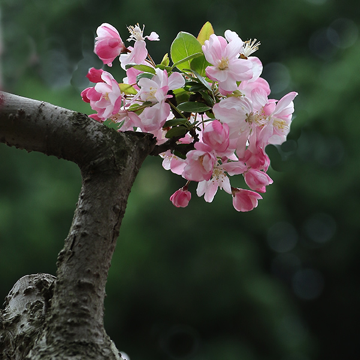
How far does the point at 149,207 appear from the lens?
2.77 meters

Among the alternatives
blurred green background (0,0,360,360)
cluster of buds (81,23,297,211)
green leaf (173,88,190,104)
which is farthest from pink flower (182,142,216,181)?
blurred green background (0,0,360,360)

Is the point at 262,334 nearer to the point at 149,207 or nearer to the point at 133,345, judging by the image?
the point at 133,345

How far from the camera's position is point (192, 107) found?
1.77 ft

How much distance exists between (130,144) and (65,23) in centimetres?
334

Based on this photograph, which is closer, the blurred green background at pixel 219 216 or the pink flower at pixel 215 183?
the pink flower at pixel 215 183

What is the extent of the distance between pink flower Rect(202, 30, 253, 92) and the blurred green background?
186cm

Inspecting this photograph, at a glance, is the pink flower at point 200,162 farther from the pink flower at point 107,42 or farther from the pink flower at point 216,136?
the pink flower at point 107,42

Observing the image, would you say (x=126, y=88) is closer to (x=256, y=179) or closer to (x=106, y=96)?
(x=106, y=96)

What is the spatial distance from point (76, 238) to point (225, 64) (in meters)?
0.28

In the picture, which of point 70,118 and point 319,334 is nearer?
point 70,118

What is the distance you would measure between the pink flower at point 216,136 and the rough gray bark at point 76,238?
8 cm

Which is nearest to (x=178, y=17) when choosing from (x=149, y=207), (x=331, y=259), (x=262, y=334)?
(x=149, y=207)

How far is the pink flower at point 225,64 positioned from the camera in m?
0.52

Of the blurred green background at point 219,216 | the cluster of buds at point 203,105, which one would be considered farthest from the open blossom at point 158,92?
the blurred green background at point 219,216
